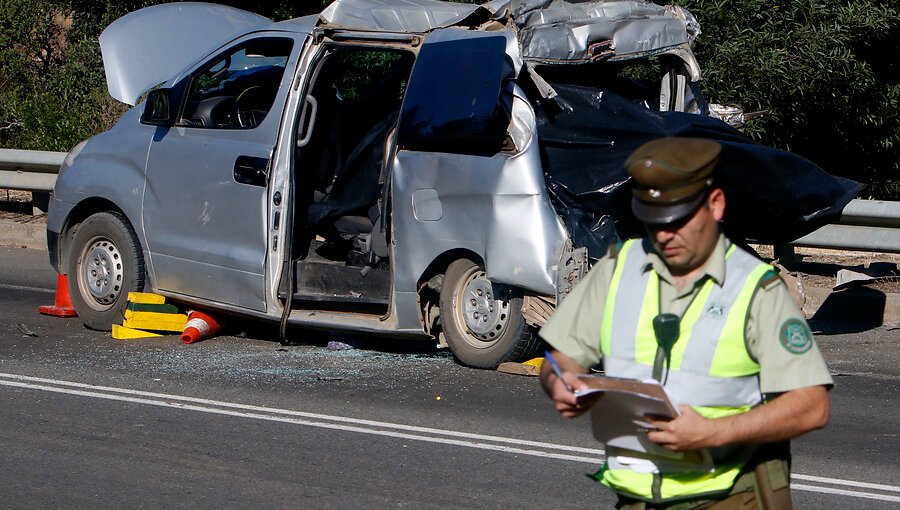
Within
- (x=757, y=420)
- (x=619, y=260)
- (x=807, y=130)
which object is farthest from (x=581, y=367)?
(x=807, y=130)

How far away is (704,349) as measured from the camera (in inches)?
114

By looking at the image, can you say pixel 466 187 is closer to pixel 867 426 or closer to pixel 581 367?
pixel 867 426

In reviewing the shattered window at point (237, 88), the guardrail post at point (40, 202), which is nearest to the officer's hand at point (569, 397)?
the shattered window at point (237, 88)

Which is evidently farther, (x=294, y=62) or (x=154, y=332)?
(x=154, y=332)

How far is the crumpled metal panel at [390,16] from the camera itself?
8.03m

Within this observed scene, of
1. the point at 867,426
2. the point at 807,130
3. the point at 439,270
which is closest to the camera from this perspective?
the point at 867,426

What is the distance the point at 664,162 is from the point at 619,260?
1.04 ft

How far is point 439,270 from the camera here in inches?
314

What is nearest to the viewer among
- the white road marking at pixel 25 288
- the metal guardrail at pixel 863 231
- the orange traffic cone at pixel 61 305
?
the orange traffic cone at pixel 61 305

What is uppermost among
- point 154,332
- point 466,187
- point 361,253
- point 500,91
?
point 500,91

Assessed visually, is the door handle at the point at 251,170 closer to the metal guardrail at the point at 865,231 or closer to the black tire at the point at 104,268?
the black tire at the point at 104,268

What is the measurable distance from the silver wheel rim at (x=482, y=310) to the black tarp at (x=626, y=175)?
0.70 meters

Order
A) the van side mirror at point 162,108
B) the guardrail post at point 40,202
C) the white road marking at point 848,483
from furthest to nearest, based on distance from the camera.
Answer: the guardrail post at point 40,202
the van side mirror at point 162,108
the white road marking at point 848,483

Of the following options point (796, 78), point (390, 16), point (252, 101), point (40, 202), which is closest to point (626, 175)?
point (390, 16)
